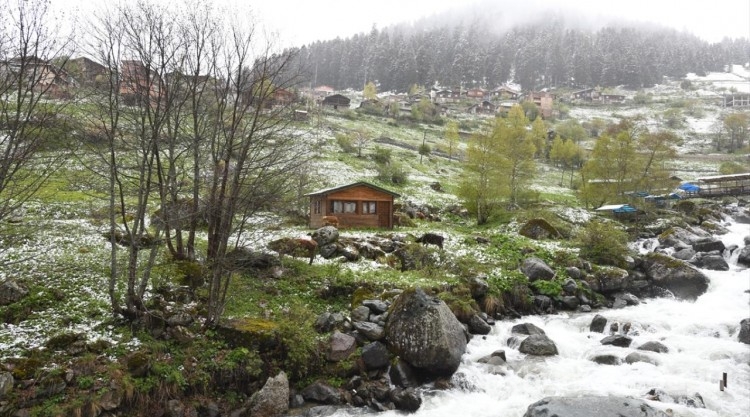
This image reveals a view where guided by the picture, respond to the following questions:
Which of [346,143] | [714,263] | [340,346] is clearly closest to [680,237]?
[714,263]

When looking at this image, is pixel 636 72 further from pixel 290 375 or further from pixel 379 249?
pixel 290 375

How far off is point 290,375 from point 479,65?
166 metres

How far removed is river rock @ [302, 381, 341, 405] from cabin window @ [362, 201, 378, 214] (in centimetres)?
2192

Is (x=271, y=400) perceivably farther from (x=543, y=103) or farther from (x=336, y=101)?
(x=543, y=103)

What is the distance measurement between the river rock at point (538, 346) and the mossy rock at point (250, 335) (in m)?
9.46

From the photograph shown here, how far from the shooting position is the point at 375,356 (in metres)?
14.5

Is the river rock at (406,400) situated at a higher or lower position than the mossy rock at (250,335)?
lower

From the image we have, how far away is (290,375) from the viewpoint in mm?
13484

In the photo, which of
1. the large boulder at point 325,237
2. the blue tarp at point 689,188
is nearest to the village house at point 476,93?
the blue tarp at point 689,188

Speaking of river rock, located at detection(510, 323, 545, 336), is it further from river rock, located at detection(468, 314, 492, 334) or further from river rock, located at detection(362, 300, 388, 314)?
river rock, located at detection(362, 300, 388, 314)

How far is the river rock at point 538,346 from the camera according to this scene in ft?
53.5

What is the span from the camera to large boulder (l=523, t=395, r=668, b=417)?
434 inches

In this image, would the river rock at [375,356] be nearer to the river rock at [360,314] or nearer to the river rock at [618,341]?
the river rock at [360,314]

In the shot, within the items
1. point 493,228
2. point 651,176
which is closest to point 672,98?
point 651,176
